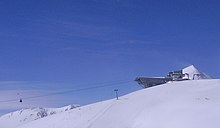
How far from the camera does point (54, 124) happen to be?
5659 cm

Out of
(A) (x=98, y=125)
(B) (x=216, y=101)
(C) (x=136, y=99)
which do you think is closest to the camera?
(B) (x=216, y=101)

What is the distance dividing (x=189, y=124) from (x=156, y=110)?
7.29 metres

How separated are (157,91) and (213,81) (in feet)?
22.1

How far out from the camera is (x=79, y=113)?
56.9 metres

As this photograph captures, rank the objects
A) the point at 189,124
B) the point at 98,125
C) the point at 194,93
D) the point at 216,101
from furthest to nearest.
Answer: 1. the point at 194,93
2. the point at 98,125
3. the point at 216,101
4. the point at 189,124

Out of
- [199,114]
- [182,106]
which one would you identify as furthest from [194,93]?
[199,114]

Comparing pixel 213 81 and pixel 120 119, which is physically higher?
pixel 213 81

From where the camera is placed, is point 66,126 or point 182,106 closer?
point 182,106

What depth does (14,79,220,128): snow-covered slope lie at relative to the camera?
40.8m

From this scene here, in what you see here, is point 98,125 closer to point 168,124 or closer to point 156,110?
point 156,110

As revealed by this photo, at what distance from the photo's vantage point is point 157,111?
150ft

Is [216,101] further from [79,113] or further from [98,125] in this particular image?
[79,113]

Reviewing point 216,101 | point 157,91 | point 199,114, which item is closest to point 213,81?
point 157,91

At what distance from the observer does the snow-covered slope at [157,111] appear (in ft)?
134
